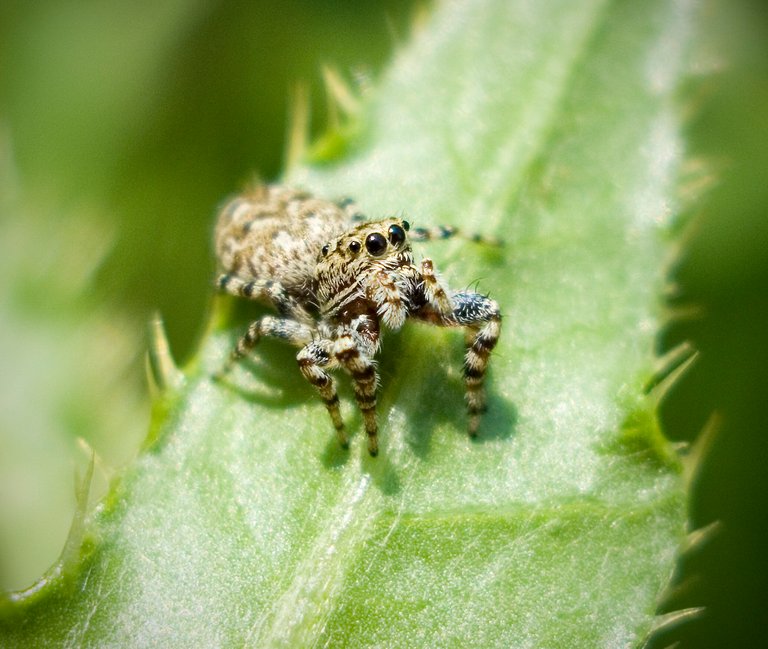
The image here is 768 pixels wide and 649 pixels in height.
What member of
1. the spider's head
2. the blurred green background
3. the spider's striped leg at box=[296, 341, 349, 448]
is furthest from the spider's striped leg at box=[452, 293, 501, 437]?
the blurred green background

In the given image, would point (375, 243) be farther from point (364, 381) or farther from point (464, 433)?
point (464, 433)

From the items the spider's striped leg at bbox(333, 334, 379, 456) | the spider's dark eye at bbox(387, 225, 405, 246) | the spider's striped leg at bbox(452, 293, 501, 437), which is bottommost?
the spider's striped leg at bbox(452, 293, 501, 437)

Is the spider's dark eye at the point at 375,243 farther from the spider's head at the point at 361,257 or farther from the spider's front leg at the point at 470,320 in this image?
the spider's front leg at the point at 470,320

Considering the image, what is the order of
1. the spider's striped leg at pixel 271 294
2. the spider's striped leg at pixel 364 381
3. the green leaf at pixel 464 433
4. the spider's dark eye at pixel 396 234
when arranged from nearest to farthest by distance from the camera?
the green leaf at pixel 464 433, the spider's striped leg at pixel 364 381, the spider's dark eye at pixel 396 234, the spider's striped leg at pixel 271 294

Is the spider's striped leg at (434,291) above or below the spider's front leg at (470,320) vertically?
above

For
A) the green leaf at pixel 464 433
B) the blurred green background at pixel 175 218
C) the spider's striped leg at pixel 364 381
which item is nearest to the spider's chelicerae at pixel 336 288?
the spider's striped leg at pixel 364 381

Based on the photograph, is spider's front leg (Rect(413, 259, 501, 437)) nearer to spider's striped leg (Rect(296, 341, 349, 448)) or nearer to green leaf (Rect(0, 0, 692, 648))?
green leaf (Rect(0, 0, 692, 648))
